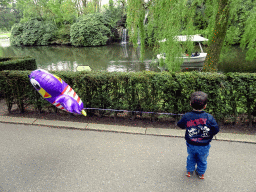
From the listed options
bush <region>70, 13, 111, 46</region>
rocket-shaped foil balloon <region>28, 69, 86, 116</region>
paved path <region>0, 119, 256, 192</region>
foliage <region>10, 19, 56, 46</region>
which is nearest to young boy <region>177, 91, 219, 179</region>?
paved path <region>0, 119, 256, 192</region>

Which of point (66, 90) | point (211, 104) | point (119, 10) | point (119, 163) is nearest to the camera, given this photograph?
A: point (119, 163)

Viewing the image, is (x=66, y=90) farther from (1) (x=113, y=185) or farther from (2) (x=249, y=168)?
(2) (x=249, y=168)

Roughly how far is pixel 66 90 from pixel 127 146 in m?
1.63

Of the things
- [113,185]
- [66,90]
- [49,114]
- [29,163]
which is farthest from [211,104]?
[49,114]

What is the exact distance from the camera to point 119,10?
1398 inches

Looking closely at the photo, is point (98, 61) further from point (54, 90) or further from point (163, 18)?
point (54, 90)

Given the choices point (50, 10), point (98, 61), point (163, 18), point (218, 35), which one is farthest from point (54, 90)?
point (50, 10)

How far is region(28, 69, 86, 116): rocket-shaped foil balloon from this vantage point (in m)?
3.24

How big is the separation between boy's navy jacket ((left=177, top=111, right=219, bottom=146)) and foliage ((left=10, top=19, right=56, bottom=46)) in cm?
3891

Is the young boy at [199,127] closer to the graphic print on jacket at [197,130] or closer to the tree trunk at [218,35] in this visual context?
the graphic print on jacket at [197,130]

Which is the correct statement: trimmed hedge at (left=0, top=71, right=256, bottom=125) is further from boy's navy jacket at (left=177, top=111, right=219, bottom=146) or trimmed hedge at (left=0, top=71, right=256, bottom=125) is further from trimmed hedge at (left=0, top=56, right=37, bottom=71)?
trimmed hedge at (left=0, top=56, right=37, bottom=71)

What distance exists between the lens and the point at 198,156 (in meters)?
2.55

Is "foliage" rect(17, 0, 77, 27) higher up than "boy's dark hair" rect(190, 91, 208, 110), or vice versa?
"foliage" rect(17, 0, 77, 27)

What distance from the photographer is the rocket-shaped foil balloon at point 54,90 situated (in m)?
3.24
